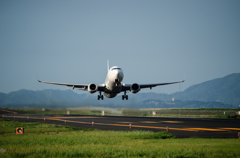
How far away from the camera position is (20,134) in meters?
25.0

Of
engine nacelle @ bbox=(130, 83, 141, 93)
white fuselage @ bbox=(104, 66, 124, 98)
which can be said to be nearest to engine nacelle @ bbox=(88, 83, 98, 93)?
white fuselage @ bbox=(104, 66, 124, 98)

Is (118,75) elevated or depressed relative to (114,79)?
elevated

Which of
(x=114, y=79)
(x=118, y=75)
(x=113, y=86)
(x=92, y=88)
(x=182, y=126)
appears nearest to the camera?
(x=182, y=126)

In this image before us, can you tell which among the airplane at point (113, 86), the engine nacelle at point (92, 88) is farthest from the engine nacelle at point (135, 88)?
the engine nacelle at point (92, 88)

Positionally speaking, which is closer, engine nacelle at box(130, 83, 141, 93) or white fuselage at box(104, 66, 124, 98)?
white fuselage at box(104, 66, 124, 98)

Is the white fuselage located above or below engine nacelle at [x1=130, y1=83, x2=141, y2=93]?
above

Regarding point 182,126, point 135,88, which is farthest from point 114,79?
point 182,126

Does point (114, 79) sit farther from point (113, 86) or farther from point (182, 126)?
point (182, 126)

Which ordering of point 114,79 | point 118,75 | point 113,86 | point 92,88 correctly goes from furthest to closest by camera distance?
point 92,88, point 113,86, point 114,79, point 118,75

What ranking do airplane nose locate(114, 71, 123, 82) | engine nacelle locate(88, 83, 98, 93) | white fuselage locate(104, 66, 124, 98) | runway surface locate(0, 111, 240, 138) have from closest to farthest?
runway surface locate(0, 111, 240, 138) < airplane nose locate(114, 71, 123, 82) < white fuselage locate(104, 66, 124, 98) < engine nacelle locate(88, 83, 98, 93)

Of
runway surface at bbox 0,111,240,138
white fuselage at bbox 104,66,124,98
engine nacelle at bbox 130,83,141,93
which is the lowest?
runway surface at bbox 0,111,240,138

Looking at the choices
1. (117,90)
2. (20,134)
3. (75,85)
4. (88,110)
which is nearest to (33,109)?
(88,110)

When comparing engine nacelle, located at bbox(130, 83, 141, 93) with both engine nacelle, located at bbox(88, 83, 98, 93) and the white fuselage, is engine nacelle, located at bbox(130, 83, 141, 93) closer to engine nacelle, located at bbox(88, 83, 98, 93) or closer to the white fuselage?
the white fuselage

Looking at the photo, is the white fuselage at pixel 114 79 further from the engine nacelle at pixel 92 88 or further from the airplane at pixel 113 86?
the engine nacelle at pixel 92 88
